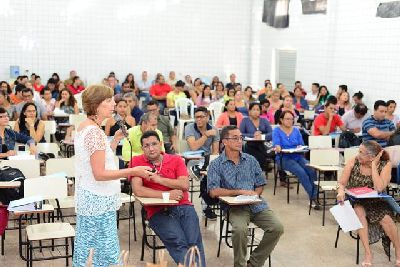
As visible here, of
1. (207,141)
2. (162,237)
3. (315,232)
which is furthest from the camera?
(207,141)

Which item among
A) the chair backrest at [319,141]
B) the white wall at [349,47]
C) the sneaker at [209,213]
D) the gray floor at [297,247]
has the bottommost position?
the gray floor at [297,247]

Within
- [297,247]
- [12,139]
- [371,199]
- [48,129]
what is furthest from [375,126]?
[12,139]

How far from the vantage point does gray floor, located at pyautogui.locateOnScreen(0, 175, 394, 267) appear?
501 cm

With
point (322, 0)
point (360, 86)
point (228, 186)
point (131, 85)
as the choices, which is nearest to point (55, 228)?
point (228, 186)

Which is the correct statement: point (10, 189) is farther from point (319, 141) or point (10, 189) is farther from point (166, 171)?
point (319, 141)

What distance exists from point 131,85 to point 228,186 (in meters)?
9.57

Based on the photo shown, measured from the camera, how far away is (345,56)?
436 inches

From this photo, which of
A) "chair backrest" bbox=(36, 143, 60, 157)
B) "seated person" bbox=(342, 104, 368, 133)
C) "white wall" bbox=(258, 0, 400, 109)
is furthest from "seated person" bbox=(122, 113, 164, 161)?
"white wall" bbox=(258, 0, 400, 109)

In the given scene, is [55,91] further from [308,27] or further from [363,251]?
[363,251]

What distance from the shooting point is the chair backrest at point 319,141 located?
745 cm

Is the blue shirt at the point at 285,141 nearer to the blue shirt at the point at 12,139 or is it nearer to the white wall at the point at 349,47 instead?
the blue shirt at the point at 12,139

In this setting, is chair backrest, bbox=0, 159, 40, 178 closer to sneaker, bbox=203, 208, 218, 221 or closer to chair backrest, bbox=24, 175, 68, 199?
chair backrest, bbox=24, 175, 68, 199

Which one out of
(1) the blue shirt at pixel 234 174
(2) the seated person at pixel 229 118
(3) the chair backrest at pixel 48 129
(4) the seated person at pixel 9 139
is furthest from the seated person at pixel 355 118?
(4) the seated person at pixel 9 139

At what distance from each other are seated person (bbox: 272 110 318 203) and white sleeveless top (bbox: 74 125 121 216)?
3941 millimetres
